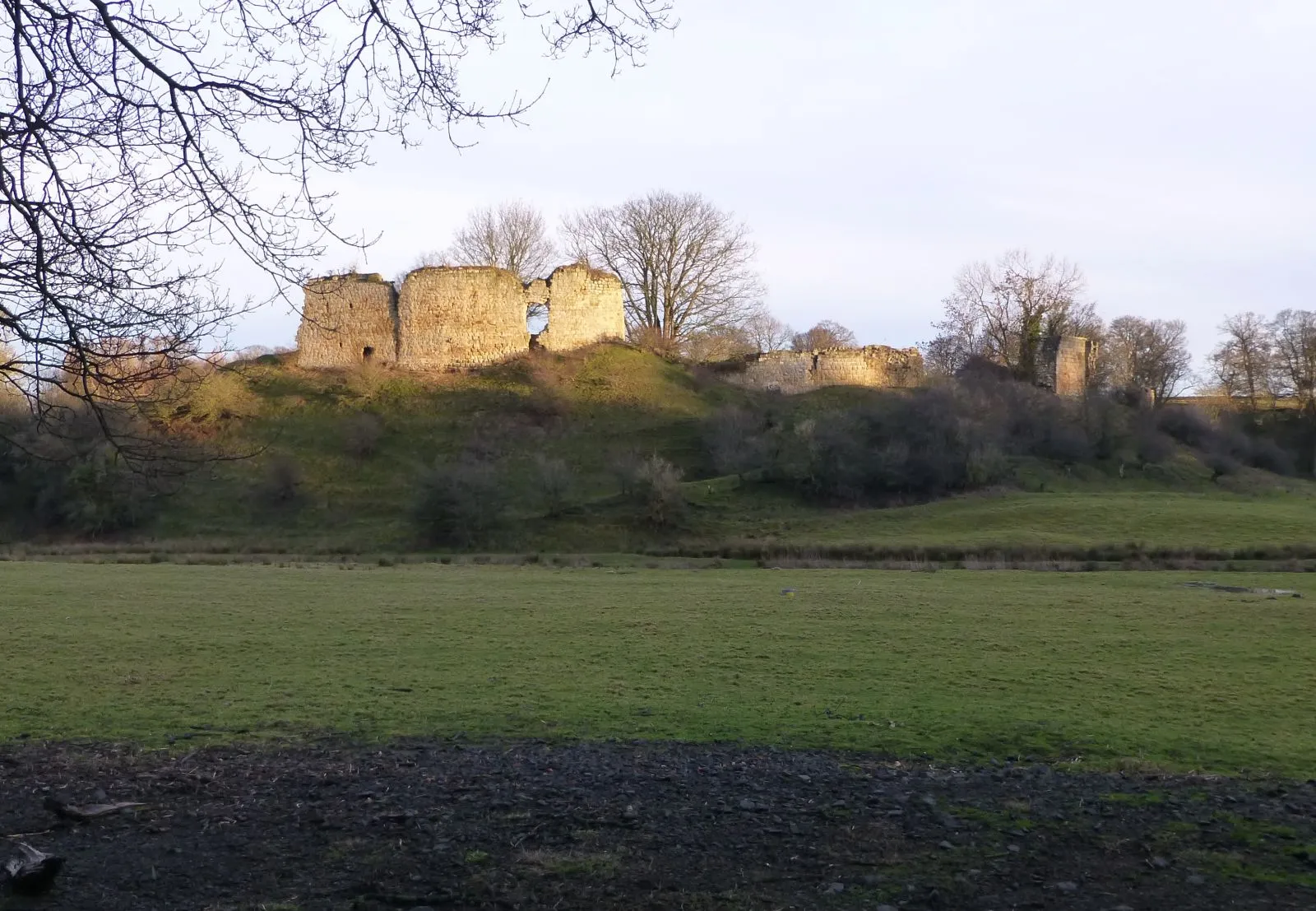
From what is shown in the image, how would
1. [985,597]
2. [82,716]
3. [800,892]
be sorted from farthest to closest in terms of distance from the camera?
[985,597] → [82,716] → [800,892]

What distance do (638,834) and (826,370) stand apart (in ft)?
184

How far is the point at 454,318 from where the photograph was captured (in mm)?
57656

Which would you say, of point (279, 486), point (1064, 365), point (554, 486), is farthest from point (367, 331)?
point (1064, 365)

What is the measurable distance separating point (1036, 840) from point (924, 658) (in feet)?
29.4

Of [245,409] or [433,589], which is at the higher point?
[245,409]

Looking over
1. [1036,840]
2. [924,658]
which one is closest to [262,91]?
[1036,840]

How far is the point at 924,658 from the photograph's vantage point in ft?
50.2

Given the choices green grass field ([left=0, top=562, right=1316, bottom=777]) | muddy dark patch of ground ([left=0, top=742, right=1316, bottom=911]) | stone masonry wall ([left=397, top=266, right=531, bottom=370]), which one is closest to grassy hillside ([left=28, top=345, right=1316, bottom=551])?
stone masonry wall ([left=397, top=266, right=531, bottom=370])

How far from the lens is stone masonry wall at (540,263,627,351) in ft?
194

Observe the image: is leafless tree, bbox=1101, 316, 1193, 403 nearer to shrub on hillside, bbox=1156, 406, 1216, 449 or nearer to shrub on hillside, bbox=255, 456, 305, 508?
shrub on hillside, bbox=1156, 406, 1216, 449

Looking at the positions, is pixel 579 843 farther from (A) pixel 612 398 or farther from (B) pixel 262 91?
(A) pixel 612 398

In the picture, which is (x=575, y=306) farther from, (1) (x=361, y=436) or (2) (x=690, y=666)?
(2) (x=690, y=666)

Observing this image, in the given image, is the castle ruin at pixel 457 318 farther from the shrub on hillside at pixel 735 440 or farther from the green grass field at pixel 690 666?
the green grass field at pixel 690 666

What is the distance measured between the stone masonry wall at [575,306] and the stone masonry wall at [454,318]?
6.41 ft
